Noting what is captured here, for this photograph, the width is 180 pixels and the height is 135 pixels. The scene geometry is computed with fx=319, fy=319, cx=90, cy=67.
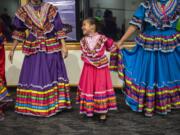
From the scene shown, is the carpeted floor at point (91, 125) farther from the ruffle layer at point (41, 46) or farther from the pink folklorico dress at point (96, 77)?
the ruffle layer at point (41, 46)

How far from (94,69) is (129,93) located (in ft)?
1.98

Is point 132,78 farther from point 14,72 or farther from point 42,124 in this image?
point 14,72

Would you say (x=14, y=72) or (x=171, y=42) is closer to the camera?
(x=171, y=42)

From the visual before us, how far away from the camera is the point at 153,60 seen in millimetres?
3445

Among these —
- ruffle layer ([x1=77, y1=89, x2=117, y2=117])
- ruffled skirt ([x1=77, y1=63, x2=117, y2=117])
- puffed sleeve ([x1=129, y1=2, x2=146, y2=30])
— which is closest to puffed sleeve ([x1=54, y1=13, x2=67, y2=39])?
ruffled skirt ([x1=77, y1=63, x2=117, y2=117])

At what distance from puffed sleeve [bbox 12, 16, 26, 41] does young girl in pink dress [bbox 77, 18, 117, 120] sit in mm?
731

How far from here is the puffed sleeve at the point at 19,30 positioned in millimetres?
3498

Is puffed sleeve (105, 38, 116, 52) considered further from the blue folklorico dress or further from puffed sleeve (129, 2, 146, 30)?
the blue folklorico dress

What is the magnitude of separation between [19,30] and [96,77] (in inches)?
40.7

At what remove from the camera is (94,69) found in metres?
3.29

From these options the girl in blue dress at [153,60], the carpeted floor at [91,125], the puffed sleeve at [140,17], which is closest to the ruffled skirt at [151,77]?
the girl in blue dress at [153,60]

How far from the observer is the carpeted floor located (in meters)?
3.15

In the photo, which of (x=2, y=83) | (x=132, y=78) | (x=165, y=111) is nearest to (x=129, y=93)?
(x=132, y=78)

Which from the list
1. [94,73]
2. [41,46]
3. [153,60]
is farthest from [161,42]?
[41,46]
